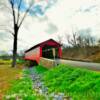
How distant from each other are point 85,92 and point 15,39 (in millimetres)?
29437

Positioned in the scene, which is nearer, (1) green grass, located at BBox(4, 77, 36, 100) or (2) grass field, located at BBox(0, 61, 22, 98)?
(1) green grass, located at BBox(4, 77, 36, 100)

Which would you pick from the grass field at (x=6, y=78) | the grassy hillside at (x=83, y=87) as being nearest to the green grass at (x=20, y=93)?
the grass field at (x=6, y=78)

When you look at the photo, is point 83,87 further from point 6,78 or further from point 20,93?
point 6,78

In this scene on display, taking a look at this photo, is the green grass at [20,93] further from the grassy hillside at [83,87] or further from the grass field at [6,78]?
the grassy hillside at [83,87]

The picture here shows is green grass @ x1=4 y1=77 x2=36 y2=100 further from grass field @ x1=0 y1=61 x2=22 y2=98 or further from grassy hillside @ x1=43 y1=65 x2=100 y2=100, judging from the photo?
grassy hillside @ x1=43 y1=65 x2=100 y2=100

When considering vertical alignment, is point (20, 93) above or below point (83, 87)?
below

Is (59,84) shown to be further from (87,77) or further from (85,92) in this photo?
(85,92)

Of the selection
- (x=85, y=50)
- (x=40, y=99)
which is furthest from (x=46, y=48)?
(x=40, y=99)

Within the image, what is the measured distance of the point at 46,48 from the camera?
47.4 m

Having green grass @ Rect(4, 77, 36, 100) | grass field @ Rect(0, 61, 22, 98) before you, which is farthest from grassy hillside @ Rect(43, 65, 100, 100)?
grass field @ Rect(0, 61, 22, 98)

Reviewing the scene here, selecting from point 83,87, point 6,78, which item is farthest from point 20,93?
point 6,78

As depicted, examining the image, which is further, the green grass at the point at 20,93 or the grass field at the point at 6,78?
the grass field at the point at 6,78

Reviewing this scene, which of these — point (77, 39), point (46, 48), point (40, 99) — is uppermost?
point (77, 39)

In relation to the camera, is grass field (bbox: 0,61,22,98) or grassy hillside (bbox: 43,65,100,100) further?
grass field (bbox: 0,61,22,98)
